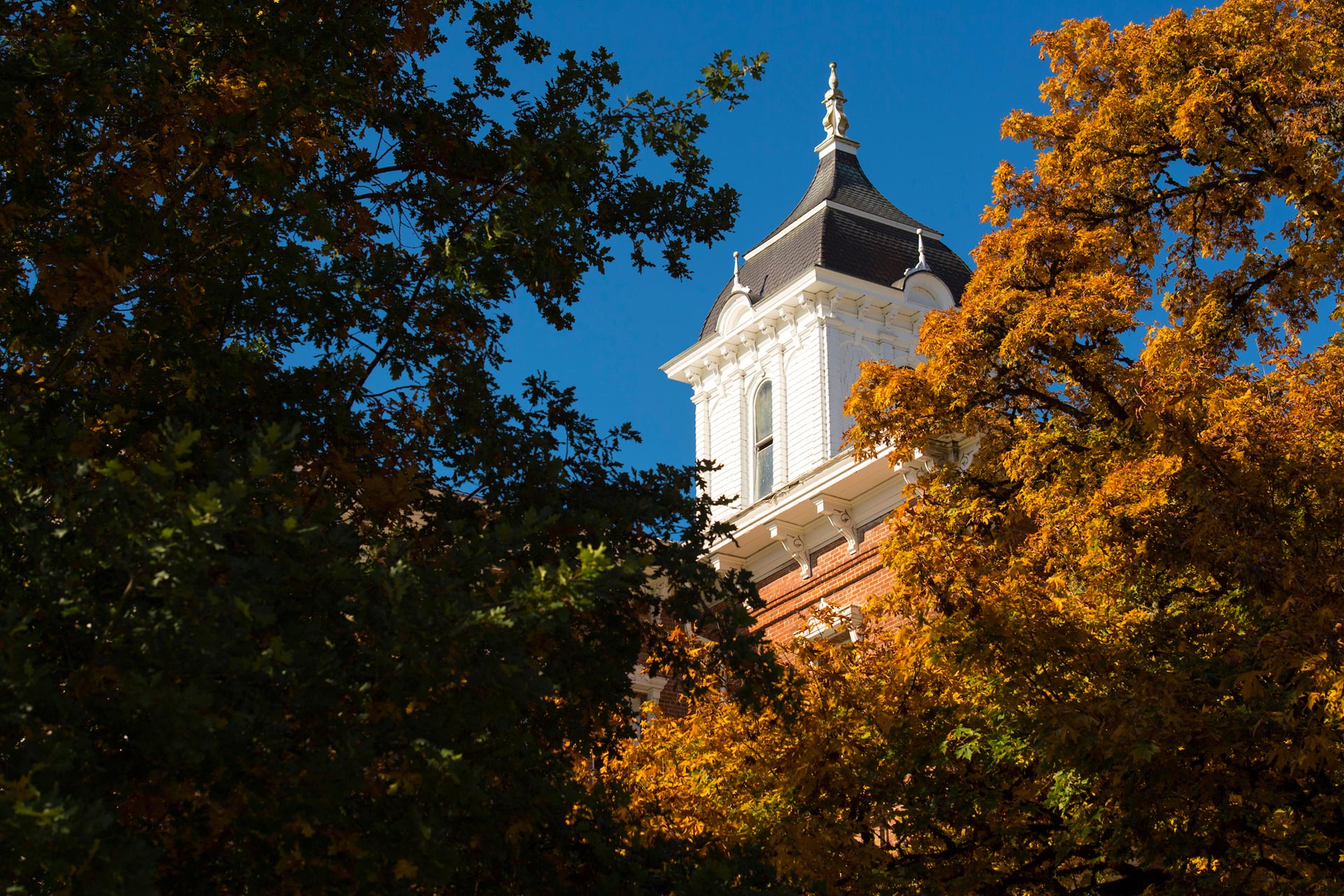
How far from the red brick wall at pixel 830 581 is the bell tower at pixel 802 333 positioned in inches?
8.8

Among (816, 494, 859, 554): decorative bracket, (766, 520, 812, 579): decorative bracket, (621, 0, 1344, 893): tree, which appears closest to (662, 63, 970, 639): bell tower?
(766, 520, 812, 579): decorative bracket

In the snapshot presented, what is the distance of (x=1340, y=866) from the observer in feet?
34.1

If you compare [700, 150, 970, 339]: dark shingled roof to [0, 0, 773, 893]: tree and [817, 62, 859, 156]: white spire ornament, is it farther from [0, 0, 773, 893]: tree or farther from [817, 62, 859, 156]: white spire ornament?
[0, 0, 773, 893]: tree

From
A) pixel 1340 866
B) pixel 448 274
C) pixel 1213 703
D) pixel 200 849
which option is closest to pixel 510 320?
pixel 448 274

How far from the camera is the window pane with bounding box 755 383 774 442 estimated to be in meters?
30.7

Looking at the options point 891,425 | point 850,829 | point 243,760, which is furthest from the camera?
point 891,425

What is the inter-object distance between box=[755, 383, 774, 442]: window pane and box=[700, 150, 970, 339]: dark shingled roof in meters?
1.80

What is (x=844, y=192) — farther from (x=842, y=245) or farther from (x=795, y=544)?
(x=795, y=544)

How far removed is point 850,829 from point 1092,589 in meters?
2.81

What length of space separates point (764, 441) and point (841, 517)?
741 centimetres

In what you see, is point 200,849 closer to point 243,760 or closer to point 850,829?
point 243,760

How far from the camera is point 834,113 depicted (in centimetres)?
3675

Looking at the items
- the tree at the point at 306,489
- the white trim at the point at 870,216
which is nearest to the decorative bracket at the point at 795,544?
the white trim at the point at 870,216

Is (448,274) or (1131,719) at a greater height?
(448,274)
